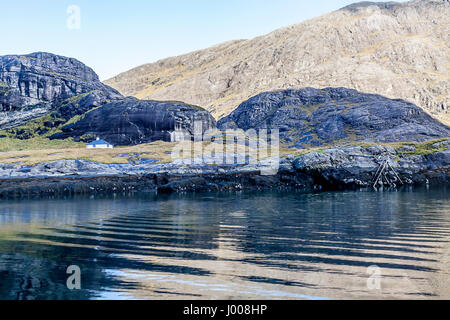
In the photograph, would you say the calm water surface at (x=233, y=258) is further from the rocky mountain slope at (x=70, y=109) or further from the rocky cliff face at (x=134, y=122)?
the rocky mountain slope at (x=70, y=109)

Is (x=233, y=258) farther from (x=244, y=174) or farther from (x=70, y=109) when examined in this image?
(x=70, y=109)

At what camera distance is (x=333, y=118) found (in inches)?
6250

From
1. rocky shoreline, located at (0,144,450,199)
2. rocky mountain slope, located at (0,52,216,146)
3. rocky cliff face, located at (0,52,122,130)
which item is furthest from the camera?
rocky cliff face, located at (0,52,122,130)

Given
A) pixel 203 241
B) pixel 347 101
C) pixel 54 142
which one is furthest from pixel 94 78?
pixel 203 241

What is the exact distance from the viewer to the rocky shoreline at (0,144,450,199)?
84375mm

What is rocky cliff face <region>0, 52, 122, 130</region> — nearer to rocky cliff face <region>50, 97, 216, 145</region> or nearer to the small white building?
rocky cliff face <region>50, 97, 216, 145</region>

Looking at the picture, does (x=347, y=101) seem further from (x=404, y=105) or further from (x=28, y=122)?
(x=28, y=122)

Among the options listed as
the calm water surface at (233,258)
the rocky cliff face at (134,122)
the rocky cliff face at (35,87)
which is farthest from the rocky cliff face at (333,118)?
the calm water surface at (233,258)

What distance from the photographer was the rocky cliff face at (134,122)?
130 m

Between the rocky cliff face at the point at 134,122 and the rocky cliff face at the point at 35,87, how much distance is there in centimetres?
1857

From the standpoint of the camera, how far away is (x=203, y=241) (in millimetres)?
24750

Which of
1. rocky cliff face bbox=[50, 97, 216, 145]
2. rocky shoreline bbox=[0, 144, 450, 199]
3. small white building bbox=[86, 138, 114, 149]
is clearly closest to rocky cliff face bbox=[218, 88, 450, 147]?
rocky shoreline bbox=[0, 144, 450, 199]

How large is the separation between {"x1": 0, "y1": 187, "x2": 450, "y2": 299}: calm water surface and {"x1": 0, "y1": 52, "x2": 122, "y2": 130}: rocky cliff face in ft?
423
